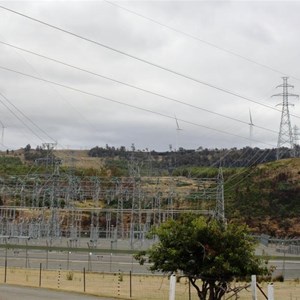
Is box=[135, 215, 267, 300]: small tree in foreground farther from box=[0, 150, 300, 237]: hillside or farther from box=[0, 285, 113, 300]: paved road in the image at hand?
box=[0, 150, 300, 237]: hillside

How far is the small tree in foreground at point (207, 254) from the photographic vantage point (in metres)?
19.0

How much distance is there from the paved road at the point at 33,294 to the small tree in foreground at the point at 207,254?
228 inches

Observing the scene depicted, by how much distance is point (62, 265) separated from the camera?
41000mm

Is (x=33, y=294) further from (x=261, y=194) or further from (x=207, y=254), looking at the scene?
(x=261, y=194)

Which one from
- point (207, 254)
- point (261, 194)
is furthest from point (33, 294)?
point (261, 194)

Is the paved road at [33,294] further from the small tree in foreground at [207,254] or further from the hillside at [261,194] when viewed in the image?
the hillside at [261,194]

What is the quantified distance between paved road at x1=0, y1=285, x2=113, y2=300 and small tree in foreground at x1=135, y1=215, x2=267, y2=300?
579 centimetres

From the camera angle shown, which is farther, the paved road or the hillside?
the hillside

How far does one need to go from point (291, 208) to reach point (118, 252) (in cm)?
4600

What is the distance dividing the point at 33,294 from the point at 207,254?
9.21 m

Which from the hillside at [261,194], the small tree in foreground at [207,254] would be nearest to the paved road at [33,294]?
the small tree in foreground at [207,254]

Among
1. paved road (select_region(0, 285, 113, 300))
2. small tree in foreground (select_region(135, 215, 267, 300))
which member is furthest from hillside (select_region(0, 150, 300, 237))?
small tree in foreground (select_region(135, 215, 267, 300))

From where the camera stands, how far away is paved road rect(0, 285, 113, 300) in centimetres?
2369

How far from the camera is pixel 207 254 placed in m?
19.2
